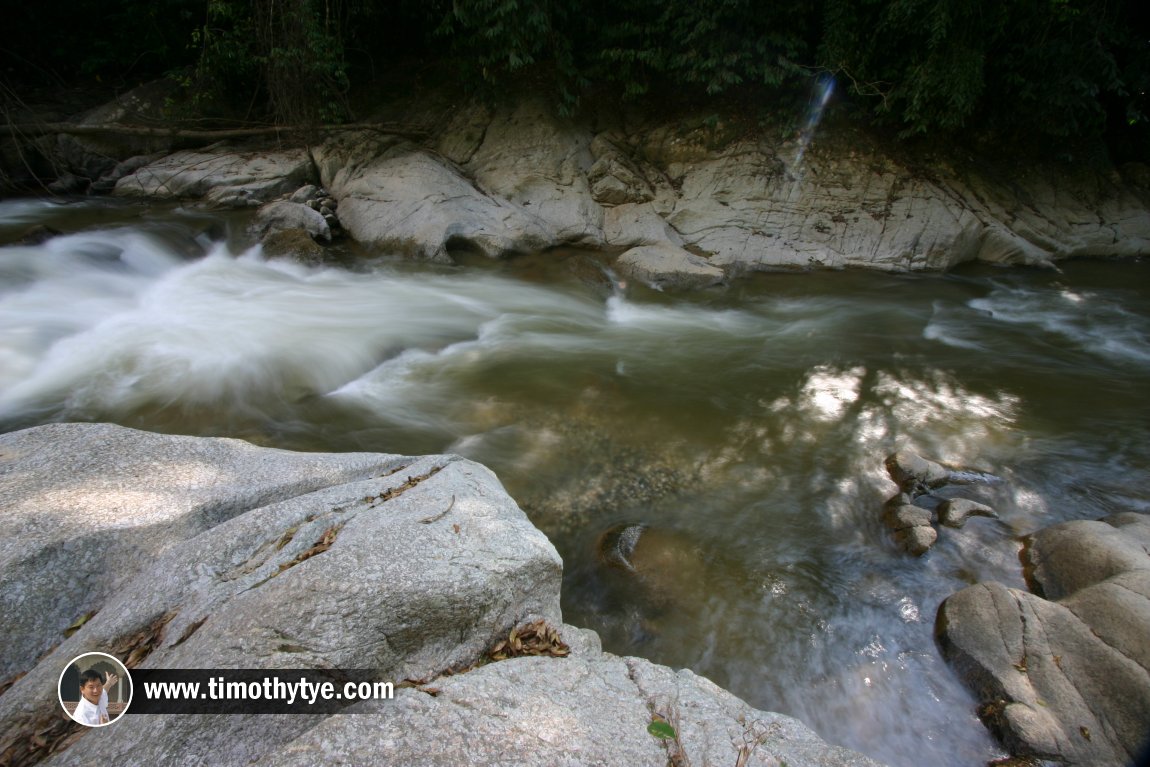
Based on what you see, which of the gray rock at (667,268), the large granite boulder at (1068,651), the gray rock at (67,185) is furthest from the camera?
the gray rock at (67,185)

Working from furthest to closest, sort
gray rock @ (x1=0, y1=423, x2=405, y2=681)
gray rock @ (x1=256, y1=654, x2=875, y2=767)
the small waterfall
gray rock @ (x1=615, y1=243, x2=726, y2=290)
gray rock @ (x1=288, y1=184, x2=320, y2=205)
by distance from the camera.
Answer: the small waterfall → gray rock @ (x1=288, y1=184, x2=320, y2=205) → gray rock @ (x1=615, y1=243, x2=726, y2=290) → gray rock @ (x1=0, y1=423, x2=405, y2=681) → gray rock @ (x1=256, y1=654, x2=875, y2=767)

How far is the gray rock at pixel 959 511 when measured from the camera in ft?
13.7

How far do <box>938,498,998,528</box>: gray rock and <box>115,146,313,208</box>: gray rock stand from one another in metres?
10.6

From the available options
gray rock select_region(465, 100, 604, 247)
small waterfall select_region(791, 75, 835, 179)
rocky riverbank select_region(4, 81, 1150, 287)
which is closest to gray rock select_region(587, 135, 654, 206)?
rocky riverbank select_region(4, 81, 1150, 287)

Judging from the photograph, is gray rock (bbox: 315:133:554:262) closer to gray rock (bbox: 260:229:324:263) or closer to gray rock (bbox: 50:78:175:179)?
gray rock (bbox: 260:229:324:263)

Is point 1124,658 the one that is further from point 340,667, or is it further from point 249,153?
point 249,153

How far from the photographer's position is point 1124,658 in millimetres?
2883

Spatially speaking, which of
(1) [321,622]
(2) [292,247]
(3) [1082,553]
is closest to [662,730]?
(1) [321,622]

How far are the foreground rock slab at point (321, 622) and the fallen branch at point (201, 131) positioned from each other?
29.4 feet

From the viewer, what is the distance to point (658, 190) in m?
10.2

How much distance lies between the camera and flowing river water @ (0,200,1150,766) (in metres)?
3.51

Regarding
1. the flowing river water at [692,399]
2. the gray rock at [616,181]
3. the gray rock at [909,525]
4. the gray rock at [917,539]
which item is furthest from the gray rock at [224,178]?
the gray rock at [917,539]

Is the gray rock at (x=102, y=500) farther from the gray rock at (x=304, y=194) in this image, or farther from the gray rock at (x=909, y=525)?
the gray rock at (x=304, y=194)

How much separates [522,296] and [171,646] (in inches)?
257
